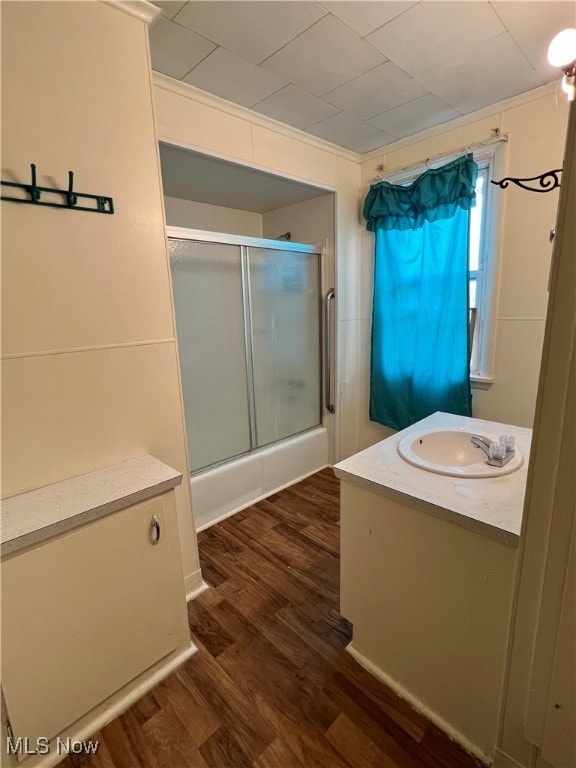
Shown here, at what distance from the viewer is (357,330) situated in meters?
2.90

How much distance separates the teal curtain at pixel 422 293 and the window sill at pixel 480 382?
0.18 feet

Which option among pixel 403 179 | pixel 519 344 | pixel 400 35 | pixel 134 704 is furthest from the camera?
pixel 403 179

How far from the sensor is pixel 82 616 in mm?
1097

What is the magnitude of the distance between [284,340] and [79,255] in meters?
1.60

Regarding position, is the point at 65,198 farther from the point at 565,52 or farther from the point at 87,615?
the point at 565,52

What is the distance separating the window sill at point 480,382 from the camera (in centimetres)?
226

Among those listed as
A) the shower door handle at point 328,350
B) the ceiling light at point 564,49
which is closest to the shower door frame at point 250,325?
the shower door handle at point 328,350

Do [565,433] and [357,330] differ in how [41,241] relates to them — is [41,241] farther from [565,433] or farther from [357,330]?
[357,330]

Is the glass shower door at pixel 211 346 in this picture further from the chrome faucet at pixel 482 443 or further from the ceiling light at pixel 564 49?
the ceiling light at pixel 564 49

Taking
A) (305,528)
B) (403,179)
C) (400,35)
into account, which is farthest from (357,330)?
(400,35)

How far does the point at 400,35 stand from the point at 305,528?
8.12 ft

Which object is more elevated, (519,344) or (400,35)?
(400,35)

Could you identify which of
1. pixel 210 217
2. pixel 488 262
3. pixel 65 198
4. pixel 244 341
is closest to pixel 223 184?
pixel 210 217

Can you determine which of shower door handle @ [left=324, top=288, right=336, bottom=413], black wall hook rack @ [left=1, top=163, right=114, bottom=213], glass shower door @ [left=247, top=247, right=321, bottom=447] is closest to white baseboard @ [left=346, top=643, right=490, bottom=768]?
glass shower door @ [left=247, top=247, right=321, bottom=447]
